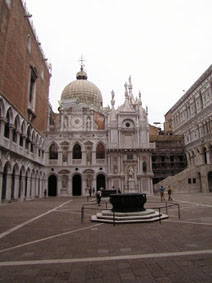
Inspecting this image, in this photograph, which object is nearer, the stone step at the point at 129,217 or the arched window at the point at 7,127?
the stone step at the point at 129,217

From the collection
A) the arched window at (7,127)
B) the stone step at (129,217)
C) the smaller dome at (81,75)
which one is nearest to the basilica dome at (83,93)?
the smaller dome at (81,75)

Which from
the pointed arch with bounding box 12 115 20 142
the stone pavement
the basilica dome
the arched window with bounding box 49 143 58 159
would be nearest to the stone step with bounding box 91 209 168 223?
the stone pavement

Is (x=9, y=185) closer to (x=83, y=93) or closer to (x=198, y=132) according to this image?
(x=83, y=93)

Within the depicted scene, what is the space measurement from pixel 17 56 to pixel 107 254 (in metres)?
27.9

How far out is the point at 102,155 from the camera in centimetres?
4434

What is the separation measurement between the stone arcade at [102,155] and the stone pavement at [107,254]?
32288 mm

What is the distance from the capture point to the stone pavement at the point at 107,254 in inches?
195

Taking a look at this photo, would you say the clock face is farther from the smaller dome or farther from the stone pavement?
the stone pavement

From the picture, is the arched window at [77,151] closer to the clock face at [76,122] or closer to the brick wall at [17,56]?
the clock face at [76,122]

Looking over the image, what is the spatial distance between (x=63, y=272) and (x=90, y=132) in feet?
129

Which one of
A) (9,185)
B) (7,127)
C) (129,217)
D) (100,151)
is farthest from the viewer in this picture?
(100,151)

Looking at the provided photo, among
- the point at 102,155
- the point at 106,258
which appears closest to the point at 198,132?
the point at 102,155

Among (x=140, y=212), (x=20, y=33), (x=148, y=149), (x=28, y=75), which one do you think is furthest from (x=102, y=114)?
(x=140, y=212)

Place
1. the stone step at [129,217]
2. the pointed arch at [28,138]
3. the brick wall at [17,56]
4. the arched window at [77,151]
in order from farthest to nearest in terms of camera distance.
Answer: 1. the arched window at [77,151]
2. the pointed arch at [28,138]
3. the brick wall at [17,56]
4. the stone step at [129,217]
